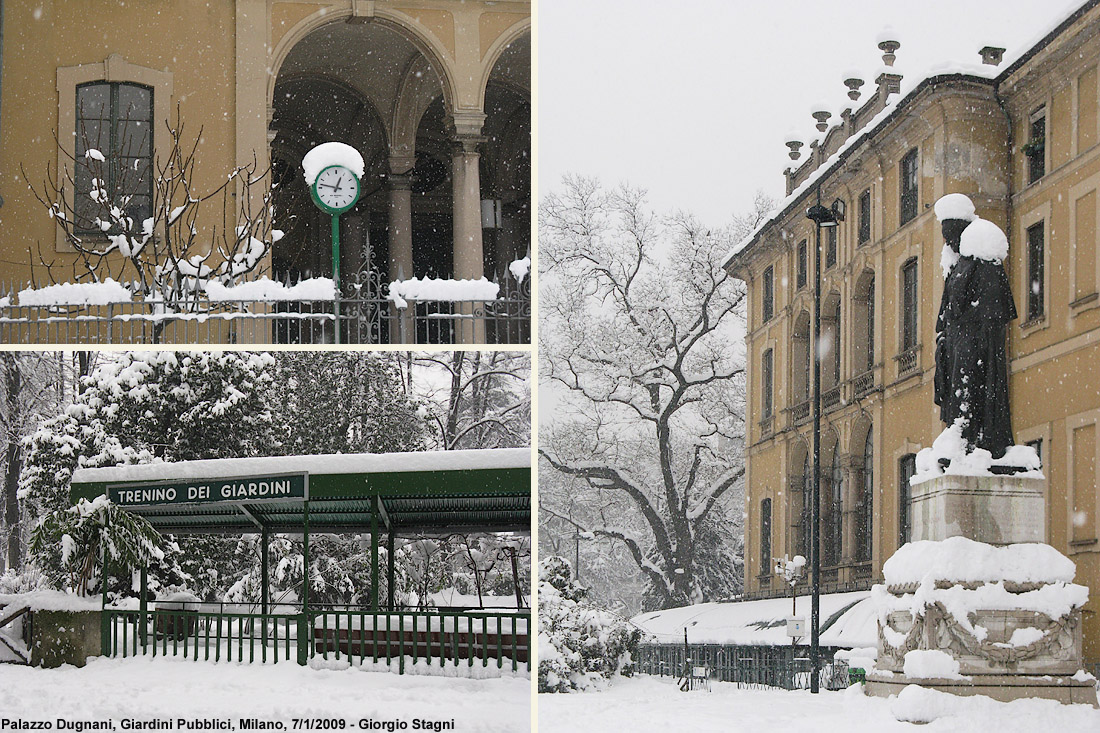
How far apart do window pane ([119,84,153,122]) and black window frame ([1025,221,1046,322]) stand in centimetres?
895

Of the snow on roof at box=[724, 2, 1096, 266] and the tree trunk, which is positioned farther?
the tree trunk

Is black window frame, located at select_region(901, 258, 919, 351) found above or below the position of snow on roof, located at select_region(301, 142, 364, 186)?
below

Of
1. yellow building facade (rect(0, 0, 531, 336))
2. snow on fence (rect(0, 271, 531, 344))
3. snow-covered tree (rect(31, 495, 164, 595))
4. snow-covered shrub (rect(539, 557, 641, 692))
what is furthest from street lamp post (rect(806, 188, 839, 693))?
snow-covered tree (rect(31, 495, 164, 595))

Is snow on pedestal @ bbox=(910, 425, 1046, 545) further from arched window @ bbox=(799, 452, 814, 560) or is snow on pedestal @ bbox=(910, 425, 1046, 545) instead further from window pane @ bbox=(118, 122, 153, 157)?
window pane @ bbox=(118, 122, 153, 157)

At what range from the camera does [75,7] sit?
41.8 ft

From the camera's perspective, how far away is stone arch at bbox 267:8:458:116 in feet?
42.0

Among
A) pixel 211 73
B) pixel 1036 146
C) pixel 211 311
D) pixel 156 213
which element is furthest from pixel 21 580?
pixel 1036 146

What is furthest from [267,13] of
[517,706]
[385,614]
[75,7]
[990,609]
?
[990,609]

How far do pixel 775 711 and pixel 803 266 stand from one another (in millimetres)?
6743

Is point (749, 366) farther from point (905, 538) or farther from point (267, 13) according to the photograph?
point (267, 13)

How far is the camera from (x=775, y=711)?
12438 mm

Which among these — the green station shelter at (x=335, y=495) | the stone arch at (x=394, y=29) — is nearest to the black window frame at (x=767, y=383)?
the stone arch at (x=394, y=29)

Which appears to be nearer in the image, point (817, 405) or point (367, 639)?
point (367, 639)

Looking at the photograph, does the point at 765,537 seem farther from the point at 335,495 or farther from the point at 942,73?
the point at 335,495
